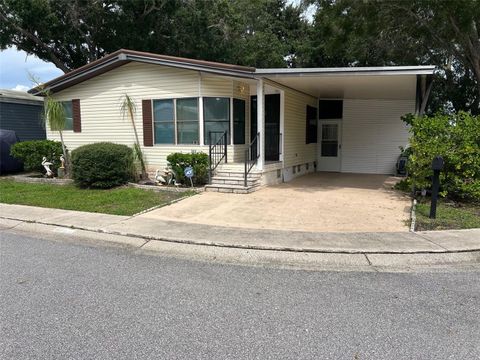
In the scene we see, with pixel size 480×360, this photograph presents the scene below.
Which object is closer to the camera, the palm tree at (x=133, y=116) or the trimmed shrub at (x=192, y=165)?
the trimmed shrub at (x=192, y=165)

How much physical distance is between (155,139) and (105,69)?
9.76ft

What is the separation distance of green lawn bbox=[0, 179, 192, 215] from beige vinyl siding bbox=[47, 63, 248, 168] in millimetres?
2263

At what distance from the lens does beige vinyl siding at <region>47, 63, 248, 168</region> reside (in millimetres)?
11430

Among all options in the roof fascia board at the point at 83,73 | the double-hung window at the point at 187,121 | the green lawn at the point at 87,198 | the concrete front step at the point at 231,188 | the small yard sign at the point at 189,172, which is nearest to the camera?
the green lawn at the point at 87,198

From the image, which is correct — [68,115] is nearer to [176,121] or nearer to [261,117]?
[176,121]

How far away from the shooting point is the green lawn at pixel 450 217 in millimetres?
6719

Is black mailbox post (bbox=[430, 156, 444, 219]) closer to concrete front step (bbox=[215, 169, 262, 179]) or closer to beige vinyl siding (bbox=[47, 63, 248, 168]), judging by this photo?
concrete front step (bbox=[215, 169, 262, 179])

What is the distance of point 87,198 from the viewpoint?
9562 mm

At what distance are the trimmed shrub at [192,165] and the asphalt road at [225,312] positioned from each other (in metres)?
5.70

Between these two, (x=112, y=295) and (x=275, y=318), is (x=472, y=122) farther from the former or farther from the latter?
(x=112, y=295)

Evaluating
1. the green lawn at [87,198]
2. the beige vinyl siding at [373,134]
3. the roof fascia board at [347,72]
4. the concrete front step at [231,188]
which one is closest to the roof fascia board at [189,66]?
the roof fascia board at [347,72]

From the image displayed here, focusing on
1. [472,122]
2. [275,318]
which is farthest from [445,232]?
[275,318]

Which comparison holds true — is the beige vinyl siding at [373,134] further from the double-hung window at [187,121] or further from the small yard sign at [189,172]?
the small yard sign at [189,172]

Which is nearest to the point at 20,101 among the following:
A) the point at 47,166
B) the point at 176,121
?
the point at 47,166
